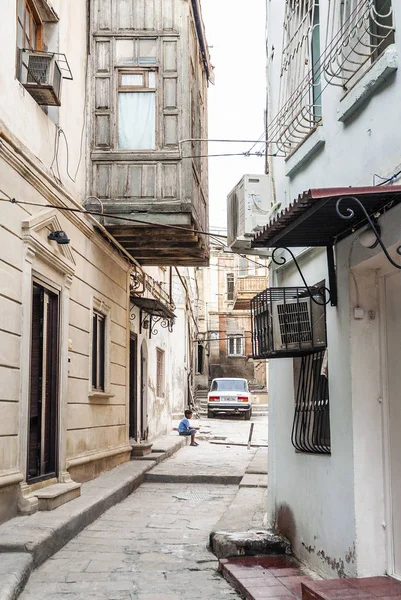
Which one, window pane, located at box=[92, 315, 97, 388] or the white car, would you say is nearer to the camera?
window pane, located at box=[92, 315, 97, 388]

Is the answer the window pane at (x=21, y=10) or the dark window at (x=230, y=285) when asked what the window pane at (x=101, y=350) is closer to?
the window pane at (x=21, y=10)

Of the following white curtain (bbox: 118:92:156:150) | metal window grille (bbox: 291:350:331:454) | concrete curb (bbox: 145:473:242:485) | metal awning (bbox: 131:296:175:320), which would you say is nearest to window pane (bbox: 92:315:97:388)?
concrete curb (bbox: 145:473:242:485)

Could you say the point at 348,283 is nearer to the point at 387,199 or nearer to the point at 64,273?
the point at 387,199

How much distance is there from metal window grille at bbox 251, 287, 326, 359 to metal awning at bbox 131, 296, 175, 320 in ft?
27.9

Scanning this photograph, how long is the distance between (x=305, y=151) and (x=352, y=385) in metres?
2.30

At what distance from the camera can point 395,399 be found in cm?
515

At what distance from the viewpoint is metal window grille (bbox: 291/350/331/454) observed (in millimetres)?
6145

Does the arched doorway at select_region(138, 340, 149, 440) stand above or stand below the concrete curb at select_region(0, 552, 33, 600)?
above

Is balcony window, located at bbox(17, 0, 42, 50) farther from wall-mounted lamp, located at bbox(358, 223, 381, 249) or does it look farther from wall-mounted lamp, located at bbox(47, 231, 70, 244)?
wall-mounted lamp, located at bbox(358, 223, 381, 249)

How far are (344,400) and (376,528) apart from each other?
93cm

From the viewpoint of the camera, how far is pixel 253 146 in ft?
29.0

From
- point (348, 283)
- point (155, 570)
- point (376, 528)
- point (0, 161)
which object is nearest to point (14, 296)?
point (0, 161)

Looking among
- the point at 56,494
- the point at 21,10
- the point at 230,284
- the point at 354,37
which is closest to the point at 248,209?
the point at 354,37

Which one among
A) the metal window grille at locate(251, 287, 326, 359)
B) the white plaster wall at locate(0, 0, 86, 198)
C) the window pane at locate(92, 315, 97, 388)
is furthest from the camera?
the window pane at locate(92, 315, 97, 388)
